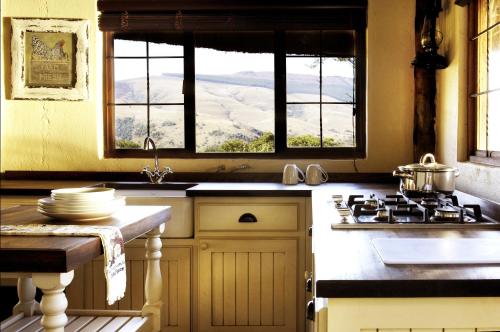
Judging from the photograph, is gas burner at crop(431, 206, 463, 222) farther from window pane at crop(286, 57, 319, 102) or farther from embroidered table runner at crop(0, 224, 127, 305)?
window pane at crop(286, 57, 319, 102)

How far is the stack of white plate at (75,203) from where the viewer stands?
168 centimetres

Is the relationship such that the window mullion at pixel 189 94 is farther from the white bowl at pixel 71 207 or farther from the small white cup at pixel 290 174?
the white bowl at pixel 71 207

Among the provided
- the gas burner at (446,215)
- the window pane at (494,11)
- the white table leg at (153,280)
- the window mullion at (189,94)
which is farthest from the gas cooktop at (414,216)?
the window mullion at (189,94)

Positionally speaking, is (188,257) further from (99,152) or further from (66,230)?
(66,230)

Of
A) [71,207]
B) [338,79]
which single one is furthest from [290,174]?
[71,207]

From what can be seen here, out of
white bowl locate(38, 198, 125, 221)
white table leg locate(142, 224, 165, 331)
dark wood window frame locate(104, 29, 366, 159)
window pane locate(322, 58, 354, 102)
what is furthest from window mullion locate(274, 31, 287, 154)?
white bowl locate(38, 198, 125, 221)

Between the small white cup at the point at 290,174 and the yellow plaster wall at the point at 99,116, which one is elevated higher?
the yellow plaster wall at the point at 99,116

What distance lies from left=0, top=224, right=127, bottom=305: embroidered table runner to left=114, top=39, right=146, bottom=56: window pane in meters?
2.32

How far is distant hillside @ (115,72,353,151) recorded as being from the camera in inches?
145

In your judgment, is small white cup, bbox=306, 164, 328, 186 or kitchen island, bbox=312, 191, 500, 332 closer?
kitchen island, bbox=312, 191, 500, 332

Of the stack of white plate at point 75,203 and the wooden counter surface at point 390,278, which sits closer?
the wooden counter surface at point 390,278

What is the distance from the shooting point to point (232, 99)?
12.2 feet

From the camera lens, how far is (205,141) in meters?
3.72

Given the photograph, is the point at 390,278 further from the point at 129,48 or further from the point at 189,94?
the point at 129,48
